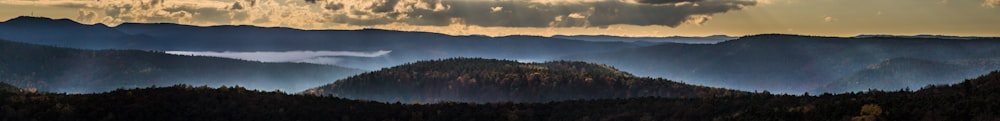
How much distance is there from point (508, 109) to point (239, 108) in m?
35.4

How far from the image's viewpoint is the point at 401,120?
125 metres

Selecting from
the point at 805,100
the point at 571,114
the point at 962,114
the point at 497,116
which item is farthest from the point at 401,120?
the point at 962,114

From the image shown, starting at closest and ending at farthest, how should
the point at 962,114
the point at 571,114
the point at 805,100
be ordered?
the point at 962,114, the point at 805,100, the point at 571,114

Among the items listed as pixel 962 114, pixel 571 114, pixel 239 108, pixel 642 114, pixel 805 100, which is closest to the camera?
pixel 962 114

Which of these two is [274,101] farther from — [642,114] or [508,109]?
[642,114]

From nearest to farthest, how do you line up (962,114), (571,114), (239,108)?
1. (962,114)
2. (571,114)
3. (239,108)

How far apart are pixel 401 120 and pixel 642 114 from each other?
105 feet

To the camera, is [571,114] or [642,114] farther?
[571,114]

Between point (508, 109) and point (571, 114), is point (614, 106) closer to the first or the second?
point (571, 114)

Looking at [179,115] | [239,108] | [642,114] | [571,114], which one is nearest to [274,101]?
[239,108]

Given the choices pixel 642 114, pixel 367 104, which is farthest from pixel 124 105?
pixel 642 114

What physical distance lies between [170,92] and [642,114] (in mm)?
66974

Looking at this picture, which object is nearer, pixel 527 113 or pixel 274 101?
pixel 527 113

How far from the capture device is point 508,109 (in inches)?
5162
